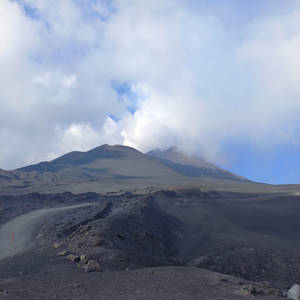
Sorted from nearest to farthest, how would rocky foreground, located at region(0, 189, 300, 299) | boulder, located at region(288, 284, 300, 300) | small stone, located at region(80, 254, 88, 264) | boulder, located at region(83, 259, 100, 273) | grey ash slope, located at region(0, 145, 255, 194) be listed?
1. boulder, located at region(288, 284, 300, 300)
2. rocky foreground, located at region(0, 189, 300, 299)
3. boulder, located at region(83, 259, 100, 273)
4. small stone, located at region(80, 254, 88, 264)
5. grey ash slope, located at region(0, 145, 255, 194)

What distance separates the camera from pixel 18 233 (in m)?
25.2

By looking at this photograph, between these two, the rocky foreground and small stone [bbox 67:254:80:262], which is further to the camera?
small stone [bbox 67:254:80:262]

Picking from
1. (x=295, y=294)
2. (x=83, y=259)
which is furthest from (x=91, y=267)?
(x=295, y=294)

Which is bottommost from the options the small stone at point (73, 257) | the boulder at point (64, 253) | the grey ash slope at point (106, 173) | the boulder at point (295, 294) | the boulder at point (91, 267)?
the boulder at point (295, 294)

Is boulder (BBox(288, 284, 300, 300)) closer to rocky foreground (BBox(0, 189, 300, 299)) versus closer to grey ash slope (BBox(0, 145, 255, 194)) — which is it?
rocky foreground (BBox(0, 189, 300, 299))

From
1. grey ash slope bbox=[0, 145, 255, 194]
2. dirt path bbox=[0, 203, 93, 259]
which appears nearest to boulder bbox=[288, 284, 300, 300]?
dirt path bbox=[0, 203, 93, 259]

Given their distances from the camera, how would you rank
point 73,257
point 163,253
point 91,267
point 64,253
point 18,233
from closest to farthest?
point 91,267, point 73,257, point 64,253, point 163,253, point 18,233

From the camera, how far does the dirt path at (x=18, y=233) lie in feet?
67.9

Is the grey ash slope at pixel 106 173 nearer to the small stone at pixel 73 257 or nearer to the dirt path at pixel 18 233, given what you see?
the dirt path at pixel 18 233

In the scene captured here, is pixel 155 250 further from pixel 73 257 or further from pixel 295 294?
pixel 295 294

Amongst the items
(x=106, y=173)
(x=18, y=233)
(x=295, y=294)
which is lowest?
(x=295, y=294)

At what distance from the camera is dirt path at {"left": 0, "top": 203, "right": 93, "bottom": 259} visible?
20688 millimetres

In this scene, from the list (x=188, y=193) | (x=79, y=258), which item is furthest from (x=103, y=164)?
(x=79, y=258)

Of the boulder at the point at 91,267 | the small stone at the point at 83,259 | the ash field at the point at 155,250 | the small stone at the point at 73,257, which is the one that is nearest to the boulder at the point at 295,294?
the ash field at the point at 155,250
